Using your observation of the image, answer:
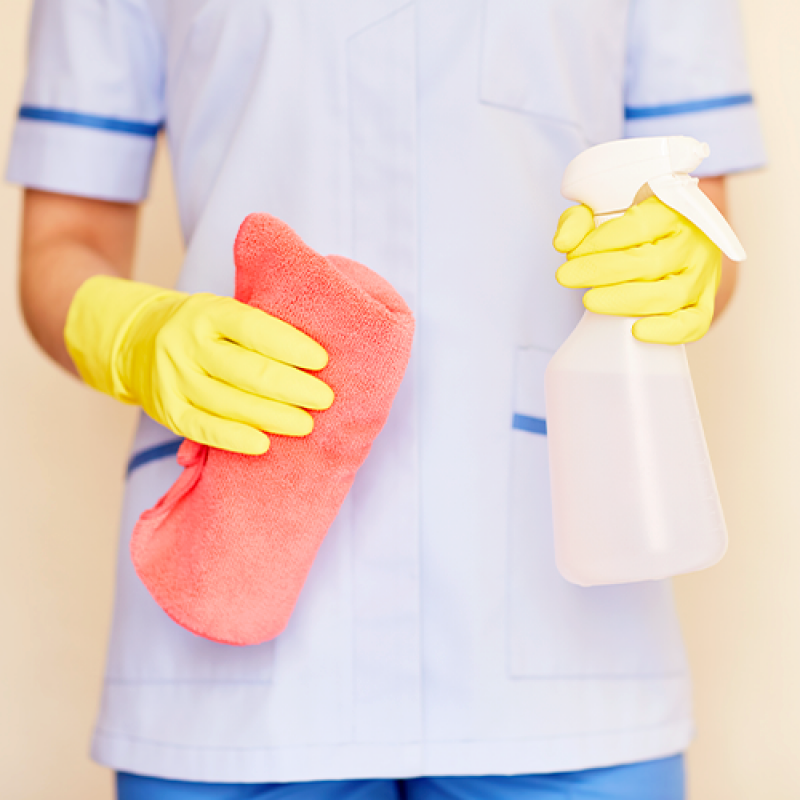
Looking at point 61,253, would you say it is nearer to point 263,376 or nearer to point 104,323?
point 104,323

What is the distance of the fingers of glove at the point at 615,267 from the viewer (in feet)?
1.85

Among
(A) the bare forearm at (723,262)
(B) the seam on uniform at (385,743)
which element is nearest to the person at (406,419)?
(B) the seam on uniform at (385,743)

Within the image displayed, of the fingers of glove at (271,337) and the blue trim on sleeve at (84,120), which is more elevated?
the blue trim on sleeve at (84,120)

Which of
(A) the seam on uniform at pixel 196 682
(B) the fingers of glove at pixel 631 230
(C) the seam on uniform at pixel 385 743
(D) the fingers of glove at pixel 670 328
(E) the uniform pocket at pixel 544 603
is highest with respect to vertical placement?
(B) the fingers of glove at pixel 631 230

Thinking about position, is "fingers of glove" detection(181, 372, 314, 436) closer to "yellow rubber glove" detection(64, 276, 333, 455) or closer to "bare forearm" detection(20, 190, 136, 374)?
"yellow rubber glove" detection(64, 276, 333, 455)

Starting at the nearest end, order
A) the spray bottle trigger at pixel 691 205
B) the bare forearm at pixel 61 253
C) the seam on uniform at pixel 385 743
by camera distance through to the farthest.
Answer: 1. the spray bottle trigger at pixel 691 205
2. the seam on uniform at pixel 385 743
3. the bare forearm at pixel 61 253

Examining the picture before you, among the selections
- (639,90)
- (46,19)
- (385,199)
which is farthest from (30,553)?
(639,90)

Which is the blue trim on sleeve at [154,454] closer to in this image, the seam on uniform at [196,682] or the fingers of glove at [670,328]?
the seam on uniform at [196,682]

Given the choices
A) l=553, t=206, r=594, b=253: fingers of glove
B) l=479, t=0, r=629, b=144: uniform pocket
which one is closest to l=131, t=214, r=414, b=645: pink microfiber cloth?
l=553, t=206, r=594, b=253: fingers of glove

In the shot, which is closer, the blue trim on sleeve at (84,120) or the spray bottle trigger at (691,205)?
the spray bottle trigger at (691,205)

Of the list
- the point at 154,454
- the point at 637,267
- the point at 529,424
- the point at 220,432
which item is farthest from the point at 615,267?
the point at 154,454

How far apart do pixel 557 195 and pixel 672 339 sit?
0.24m

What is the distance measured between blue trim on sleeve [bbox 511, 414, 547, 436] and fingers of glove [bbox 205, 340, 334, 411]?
0.59 ft

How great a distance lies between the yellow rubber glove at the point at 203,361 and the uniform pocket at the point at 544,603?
19 cm
